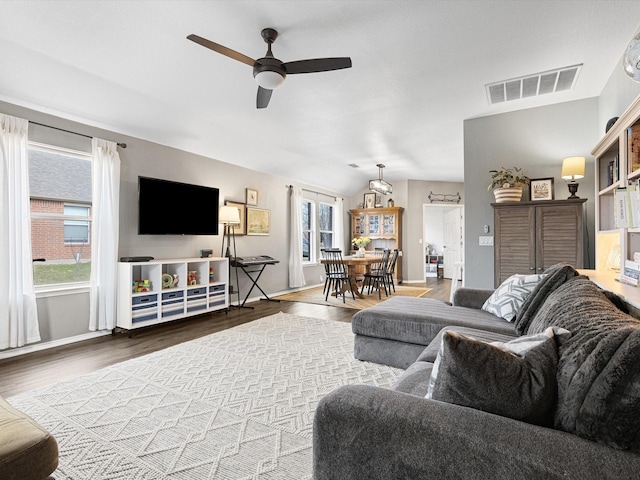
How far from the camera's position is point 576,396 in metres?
0.85

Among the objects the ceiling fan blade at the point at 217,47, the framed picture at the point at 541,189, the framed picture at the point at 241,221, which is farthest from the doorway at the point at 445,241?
the ceiling fan blade at the point at 217,47

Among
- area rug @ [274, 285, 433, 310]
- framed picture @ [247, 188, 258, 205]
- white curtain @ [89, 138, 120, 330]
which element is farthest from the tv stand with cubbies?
area rug @ [274, 285, 433, 310]

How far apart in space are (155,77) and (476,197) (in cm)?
409

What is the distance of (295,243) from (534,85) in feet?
15.9

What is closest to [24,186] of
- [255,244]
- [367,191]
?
[255,244]

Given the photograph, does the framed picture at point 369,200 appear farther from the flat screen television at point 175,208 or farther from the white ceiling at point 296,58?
the flat screen television at point 175,208

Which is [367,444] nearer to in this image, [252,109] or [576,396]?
[576,396]

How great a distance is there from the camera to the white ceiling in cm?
237

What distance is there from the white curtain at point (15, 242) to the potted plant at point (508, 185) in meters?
5.13

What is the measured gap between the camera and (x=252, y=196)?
6.11m

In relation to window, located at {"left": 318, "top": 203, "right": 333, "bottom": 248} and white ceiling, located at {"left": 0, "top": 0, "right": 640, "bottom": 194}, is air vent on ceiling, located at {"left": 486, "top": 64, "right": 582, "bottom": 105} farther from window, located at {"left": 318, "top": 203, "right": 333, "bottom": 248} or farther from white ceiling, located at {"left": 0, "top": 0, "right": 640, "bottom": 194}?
window, located at {"left": 318, "top": 203, "right": 333, "bottom": 248}

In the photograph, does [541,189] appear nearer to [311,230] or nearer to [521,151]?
[521,151]

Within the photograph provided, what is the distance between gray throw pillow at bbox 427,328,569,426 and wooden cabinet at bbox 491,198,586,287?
3.34 m

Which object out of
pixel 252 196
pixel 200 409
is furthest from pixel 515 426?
pixel 252 196
